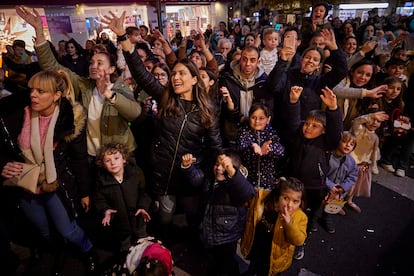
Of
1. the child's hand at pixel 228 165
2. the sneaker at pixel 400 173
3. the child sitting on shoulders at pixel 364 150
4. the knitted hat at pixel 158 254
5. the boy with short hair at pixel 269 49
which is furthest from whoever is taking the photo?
the sneaker at pixel 400 173

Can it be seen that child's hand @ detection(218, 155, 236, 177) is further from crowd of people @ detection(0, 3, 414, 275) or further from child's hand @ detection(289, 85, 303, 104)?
child's hand @ detection(289, 85, 303, 104)

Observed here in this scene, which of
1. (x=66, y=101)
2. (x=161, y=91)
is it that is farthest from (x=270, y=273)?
(x=66, y=101)

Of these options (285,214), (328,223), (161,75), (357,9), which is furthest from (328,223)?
(357,9)

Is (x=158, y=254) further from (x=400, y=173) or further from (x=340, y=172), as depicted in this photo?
(x=400, y=173)

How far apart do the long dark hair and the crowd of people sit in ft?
0.03

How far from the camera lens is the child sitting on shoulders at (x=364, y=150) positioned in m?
3.61

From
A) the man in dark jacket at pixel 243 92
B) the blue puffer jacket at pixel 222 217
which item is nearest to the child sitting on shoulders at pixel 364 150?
the man in dark jacket at pixel 243 92

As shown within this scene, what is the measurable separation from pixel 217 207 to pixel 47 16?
431 inches

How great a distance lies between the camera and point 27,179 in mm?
2330

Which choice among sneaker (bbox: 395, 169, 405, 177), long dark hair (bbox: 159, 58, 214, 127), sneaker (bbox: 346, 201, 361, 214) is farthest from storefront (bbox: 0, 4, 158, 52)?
sneaker (bbox: 395, 169, 405, 177)

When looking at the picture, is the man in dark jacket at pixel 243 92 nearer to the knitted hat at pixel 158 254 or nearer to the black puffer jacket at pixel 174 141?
the black puffer jacket at pixel 174 141

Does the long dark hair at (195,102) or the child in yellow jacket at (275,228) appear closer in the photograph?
the child in yellow jacket at (275,228)

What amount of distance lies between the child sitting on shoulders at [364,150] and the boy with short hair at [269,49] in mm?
1603

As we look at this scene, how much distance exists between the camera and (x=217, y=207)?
2.38 metres
